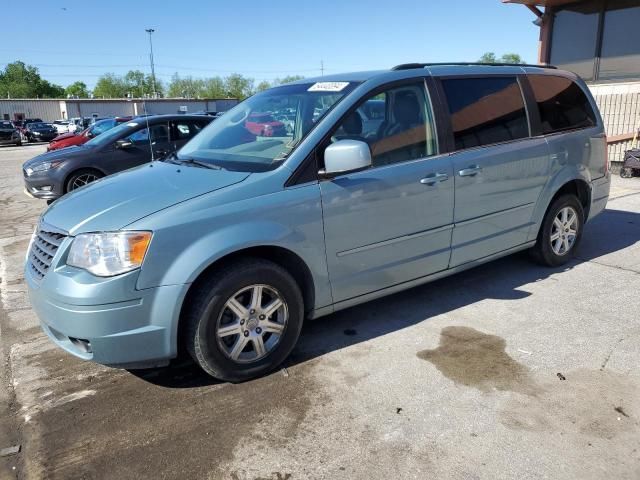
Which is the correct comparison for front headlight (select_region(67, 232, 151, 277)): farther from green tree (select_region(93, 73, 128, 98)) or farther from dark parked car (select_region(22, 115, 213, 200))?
green tree (select_region(93, 73, 128, 98))

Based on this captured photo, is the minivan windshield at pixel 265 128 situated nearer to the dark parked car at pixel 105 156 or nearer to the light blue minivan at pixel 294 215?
the light blue minivan at pixel 294 215

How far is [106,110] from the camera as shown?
197 feet

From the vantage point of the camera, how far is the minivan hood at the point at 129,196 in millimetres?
2994

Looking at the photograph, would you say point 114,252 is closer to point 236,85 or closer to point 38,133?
point 38,133

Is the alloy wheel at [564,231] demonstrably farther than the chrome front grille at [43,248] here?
Yes

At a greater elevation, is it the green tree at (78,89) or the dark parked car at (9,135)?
the green tree at (78,89)

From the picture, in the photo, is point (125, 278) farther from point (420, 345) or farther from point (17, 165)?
point (17, 165)

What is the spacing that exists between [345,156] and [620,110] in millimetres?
10800

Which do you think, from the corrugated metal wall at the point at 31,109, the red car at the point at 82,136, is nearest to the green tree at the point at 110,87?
the corrugated metal wall at the point at 31,109

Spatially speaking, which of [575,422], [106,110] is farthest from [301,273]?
[106,110]

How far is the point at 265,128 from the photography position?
3916mm

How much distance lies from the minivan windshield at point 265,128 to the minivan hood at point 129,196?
8.9 inches

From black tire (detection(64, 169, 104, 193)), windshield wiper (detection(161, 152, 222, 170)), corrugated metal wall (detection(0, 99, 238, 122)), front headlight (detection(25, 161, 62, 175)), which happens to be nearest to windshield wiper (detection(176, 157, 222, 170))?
windshield wiper (detection(161, 152, 222, 170))

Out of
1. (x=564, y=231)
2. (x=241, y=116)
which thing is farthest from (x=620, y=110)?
(x=241, y=116)
